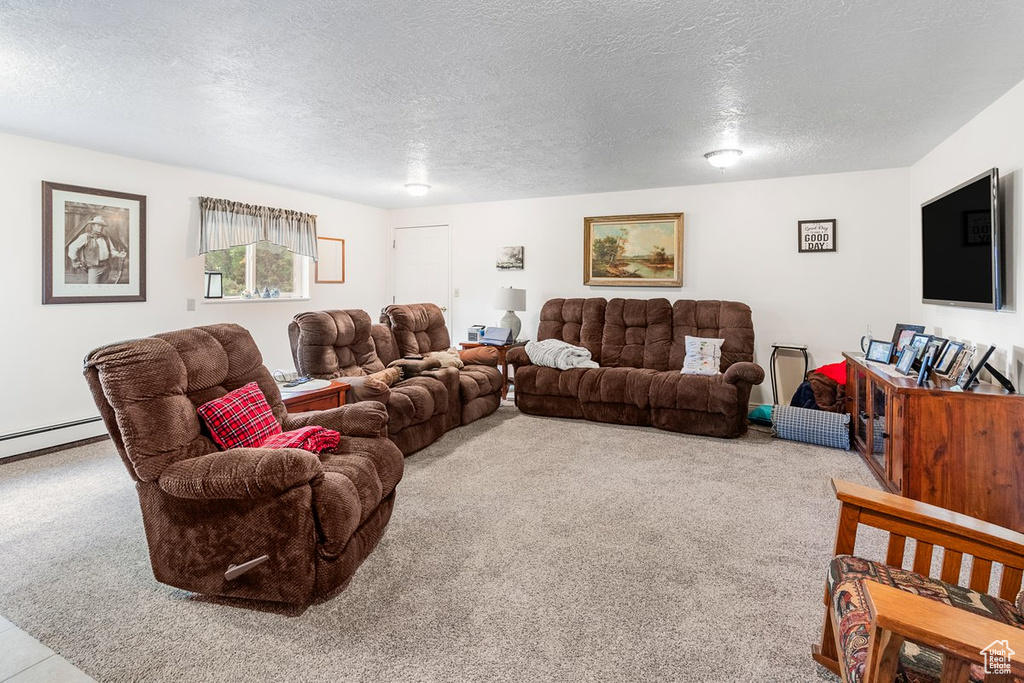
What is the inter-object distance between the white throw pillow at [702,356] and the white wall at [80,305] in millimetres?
4209

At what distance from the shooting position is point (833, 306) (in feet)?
16.0

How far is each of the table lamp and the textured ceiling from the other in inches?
67.9

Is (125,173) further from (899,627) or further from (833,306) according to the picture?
(833,306)

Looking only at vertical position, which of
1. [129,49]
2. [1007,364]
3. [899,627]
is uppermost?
[129,49]

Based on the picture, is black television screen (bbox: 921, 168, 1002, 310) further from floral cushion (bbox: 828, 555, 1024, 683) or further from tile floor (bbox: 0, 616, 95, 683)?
tile floor (bbox: 0, 616, 95, 683)

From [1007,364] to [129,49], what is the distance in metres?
4.77

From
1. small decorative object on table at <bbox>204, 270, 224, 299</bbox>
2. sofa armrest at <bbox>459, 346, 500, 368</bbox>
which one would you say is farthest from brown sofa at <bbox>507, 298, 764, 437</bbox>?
small decorative object on table at <bbox>204, 270, 224, 299</bbox>

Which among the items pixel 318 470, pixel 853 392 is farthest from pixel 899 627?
pixel 853 392

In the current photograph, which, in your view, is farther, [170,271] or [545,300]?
[545,300]

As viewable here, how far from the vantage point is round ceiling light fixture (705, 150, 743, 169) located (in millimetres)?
4031

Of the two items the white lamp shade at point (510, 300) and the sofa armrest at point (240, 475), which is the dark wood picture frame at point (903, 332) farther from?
the sofa armrest at point (240, 475)

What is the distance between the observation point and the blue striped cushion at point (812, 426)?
4039mm

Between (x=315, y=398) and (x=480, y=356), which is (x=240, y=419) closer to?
(x=315, y=398)

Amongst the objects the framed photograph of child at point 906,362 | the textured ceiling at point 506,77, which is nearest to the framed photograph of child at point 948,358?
the framed photograph of child at point 906,362
